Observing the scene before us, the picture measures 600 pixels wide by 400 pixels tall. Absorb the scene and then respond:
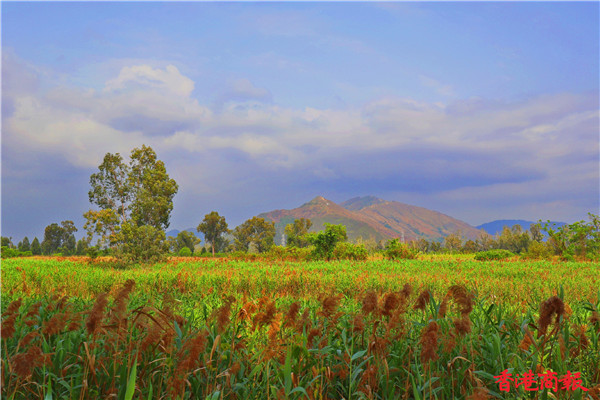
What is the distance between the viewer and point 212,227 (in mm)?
46031

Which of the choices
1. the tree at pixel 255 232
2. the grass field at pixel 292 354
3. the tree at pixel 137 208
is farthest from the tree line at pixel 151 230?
the tree at pixel 255 232

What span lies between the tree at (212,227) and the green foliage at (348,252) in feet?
94.2

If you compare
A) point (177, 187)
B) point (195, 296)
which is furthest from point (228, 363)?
point (177, 187)

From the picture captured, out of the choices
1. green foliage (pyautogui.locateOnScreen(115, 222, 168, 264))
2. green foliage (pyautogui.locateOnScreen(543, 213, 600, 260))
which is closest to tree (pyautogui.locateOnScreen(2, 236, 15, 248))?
green foliage (pyautogui.locateOnScreen(115, 222, 168, 264))

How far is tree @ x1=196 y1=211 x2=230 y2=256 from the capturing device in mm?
45000

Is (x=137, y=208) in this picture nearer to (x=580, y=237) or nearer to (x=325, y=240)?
(x=325, y=240)

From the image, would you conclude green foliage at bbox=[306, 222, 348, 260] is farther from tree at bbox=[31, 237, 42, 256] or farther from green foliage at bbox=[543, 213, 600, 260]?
tree at bbox=[31, 237, 42, 256]

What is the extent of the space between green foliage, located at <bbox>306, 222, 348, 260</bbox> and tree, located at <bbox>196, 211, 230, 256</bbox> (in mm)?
28488

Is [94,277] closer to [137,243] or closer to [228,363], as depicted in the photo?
[137,243]

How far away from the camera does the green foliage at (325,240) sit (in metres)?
18.0

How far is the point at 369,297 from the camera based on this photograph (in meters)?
1.97

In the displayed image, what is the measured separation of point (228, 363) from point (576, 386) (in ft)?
5.85

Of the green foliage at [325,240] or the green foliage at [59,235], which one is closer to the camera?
the green foliage at [325,240]

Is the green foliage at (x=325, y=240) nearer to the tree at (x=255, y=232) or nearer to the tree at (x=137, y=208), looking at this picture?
the tree at (x=137, y=208)
